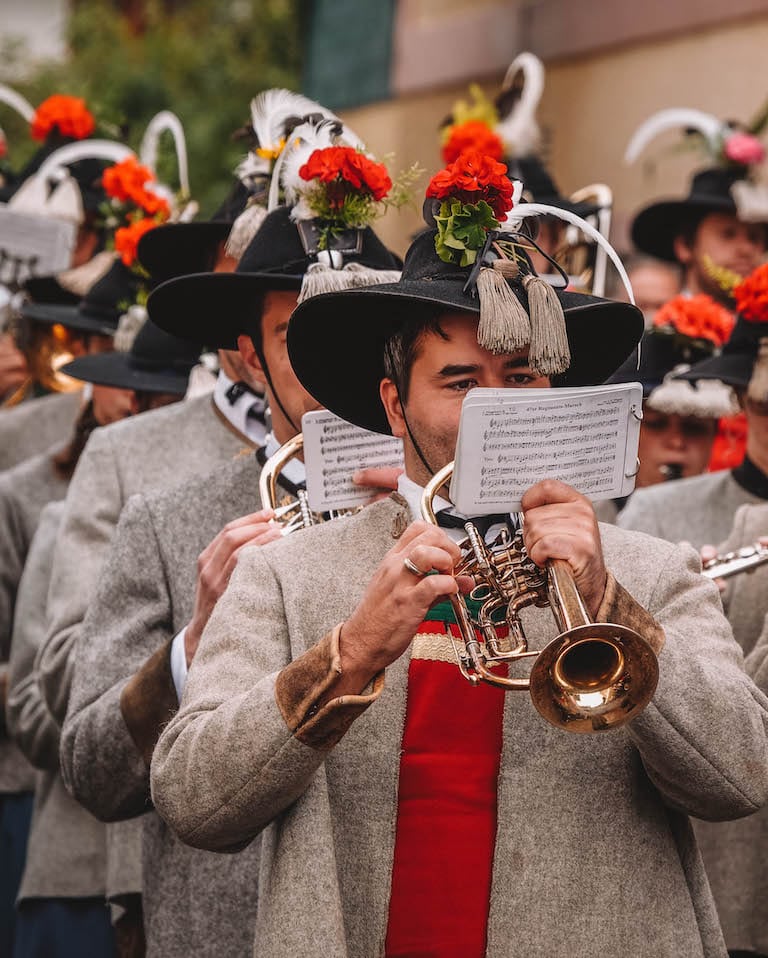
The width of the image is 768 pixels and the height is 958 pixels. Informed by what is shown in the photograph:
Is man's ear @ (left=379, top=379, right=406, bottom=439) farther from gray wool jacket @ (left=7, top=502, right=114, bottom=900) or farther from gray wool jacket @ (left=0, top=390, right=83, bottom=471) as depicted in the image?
gray wool jacket @ (left=0, top=390, right=83, bottom=471)

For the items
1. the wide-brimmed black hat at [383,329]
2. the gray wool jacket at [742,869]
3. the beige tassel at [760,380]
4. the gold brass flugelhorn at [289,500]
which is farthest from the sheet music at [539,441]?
the beige tassel at [760,380]

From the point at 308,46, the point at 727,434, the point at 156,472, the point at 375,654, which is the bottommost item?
the point at 308,46

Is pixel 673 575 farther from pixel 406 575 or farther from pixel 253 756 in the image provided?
pixel 253 756

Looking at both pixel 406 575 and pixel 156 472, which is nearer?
pixel 406 575

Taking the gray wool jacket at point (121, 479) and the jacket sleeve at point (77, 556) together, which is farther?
the gray wool jacket at point (121, 479)

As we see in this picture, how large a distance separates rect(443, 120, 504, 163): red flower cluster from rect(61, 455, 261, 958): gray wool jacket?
3.21 metres

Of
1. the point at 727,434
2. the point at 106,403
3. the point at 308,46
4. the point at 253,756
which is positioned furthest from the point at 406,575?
the point at 308,46

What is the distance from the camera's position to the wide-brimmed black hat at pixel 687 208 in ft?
24.0

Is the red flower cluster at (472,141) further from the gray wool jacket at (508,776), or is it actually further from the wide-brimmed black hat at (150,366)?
the gray wool jacket at (508,776)

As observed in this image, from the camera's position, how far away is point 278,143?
14.4 ft

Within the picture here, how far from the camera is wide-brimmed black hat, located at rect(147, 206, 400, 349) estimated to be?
3900 mm

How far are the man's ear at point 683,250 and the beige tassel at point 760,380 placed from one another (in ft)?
9.08

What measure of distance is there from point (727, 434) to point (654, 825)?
12.6 ft

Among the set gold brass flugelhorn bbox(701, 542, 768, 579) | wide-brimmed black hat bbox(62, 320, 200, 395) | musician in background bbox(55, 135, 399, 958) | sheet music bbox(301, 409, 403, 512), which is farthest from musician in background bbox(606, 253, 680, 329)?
sheet music bbox(301, 409, 403, 512)
